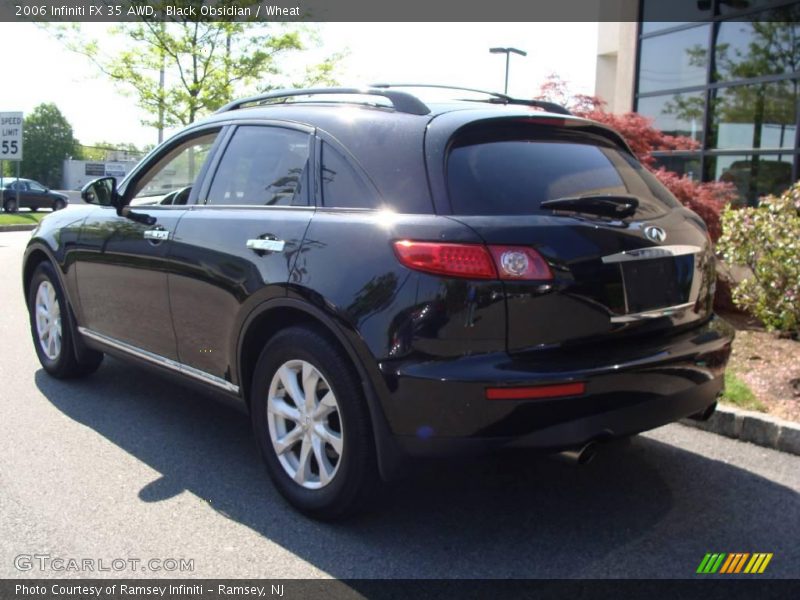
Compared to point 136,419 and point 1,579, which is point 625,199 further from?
point 136,419

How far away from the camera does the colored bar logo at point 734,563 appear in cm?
300

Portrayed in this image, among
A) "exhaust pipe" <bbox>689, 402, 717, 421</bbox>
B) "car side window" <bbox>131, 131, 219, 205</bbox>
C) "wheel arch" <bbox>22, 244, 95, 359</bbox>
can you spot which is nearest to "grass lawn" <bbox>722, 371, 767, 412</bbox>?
"exhaust pipe" <bbox>689, 402, 717, 421</bbox>

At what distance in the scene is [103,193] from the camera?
505 centimetres

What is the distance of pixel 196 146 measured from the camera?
15.1 ft

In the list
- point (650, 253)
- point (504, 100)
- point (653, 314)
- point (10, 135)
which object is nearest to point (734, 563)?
point (653, 314)

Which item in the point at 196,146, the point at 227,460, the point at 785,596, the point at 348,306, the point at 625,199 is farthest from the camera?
the point at 196,146

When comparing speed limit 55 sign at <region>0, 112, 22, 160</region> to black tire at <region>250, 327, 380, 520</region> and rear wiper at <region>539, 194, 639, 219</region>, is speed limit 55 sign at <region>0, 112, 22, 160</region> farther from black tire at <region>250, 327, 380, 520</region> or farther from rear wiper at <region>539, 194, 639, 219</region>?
rear wiper at <region>539, 194, 639, 219</region>

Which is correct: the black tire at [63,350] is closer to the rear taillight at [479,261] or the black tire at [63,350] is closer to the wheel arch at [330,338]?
the wheel arch at [330,338]

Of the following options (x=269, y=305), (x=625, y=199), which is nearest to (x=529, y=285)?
(x=625, y=199)

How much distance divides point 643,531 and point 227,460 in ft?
7.11

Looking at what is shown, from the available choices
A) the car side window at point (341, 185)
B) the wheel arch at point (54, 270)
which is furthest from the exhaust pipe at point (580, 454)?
the wheel arch at point (54, 270)

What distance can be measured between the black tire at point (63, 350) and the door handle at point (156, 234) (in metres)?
1.32

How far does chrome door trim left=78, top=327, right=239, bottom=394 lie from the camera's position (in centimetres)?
392

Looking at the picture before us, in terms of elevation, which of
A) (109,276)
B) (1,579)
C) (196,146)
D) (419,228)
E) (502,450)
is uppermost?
(196,146)
